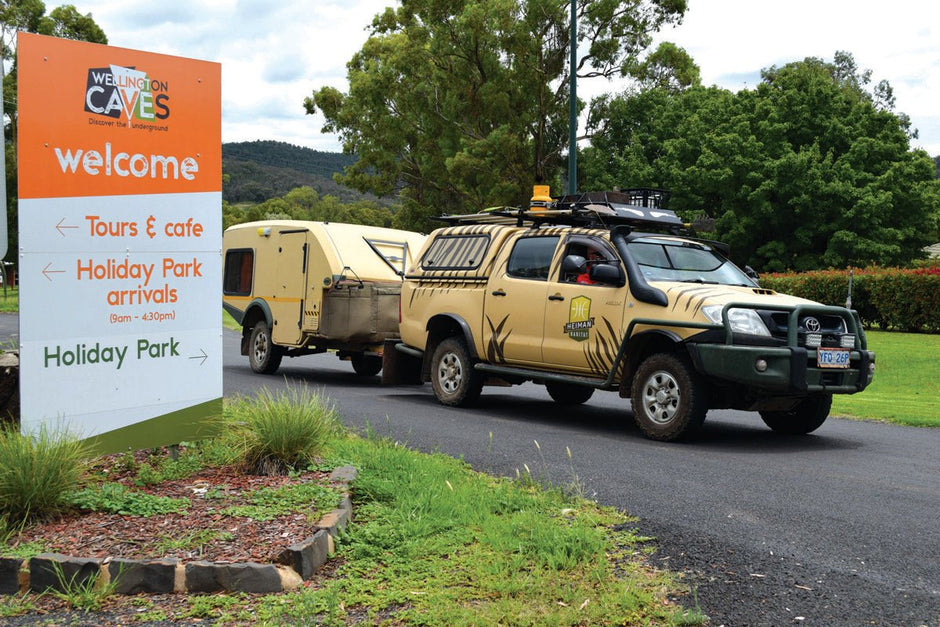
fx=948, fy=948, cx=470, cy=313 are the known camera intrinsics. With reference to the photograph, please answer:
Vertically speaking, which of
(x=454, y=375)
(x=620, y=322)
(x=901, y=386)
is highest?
(x=620, y=322)

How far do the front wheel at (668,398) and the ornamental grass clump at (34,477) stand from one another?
5.28 meters

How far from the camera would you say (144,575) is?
4.45 meters

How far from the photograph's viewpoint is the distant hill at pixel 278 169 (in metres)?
143

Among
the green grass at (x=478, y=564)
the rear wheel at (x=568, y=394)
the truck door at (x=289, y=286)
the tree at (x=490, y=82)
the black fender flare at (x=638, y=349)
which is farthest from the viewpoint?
the tree at (x=490, y=82)

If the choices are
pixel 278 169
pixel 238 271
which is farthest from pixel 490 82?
pixel 278 169

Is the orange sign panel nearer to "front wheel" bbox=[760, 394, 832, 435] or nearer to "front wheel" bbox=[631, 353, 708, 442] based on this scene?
"front wheel" bbox=[631, 353, 708, 442]

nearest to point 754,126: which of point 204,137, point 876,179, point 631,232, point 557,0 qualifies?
point 876,179

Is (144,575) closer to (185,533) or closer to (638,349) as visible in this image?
(185,533)

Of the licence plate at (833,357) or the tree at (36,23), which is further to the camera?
the tree at (36,23)

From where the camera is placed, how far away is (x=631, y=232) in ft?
32.9

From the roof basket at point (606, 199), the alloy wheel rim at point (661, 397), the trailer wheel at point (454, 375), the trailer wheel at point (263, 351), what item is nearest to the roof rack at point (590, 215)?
the roof basket at point (606, 199)

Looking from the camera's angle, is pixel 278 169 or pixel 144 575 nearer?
pixel 144 575

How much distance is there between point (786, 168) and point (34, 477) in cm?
3718

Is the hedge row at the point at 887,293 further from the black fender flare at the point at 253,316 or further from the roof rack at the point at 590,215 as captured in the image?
the black fender flare at the point at 253,316
